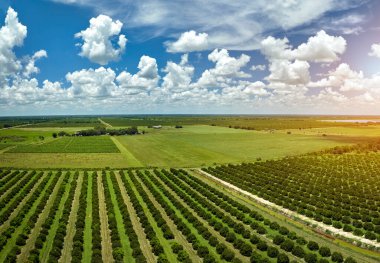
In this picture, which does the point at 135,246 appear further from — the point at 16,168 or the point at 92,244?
the point at 16,168

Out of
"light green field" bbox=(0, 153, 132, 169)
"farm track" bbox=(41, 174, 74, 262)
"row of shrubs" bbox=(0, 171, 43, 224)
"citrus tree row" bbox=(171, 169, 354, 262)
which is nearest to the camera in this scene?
"citrus tree row" bbox=(171, 169, 354, 262)

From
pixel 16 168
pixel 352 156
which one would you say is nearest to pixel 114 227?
pixel 16 168

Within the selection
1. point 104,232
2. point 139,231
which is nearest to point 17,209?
point 104,232

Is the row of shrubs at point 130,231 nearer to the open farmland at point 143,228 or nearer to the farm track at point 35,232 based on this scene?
the open farmland at point 143,228

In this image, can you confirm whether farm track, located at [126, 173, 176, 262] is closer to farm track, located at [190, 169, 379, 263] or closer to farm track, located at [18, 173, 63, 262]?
farm track, located at [18, 173, 63, 262]

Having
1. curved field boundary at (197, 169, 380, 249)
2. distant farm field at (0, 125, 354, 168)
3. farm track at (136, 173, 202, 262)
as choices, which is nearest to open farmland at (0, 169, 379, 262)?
farm track at (136, 173, 202, 262)

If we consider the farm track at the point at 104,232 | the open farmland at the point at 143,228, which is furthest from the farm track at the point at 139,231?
the farm track at the point at 104,232

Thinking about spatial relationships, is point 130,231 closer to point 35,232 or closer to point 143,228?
point 143,228
